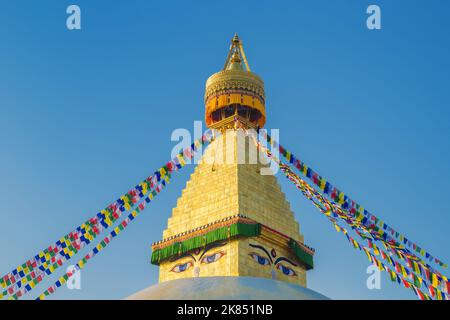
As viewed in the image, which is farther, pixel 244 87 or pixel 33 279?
pixel 244 87

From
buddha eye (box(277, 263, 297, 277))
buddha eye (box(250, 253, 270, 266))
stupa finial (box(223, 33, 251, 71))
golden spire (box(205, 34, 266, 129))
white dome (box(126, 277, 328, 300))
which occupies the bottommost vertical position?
white dome (box(126, 277, 328, 300))

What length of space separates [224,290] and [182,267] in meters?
3.73

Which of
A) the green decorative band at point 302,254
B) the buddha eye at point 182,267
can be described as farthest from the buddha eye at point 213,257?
the green decorative band at point 302,254

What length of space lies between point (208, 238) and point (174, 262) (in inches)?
44.8

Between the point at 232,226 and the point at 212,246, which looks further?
the point at 212,246

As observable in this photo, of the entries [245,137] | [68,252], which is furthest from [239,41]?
[68,252]

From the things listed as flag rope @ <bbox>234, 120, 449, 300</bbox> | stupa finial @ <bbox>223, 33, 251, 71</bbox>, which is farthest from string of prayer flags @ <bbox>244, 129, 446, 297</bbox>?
stupa finial @ <bbox>223, 33, 251, 71</bbox>

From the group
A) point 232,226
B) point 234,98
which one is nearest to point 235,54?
point 234,98

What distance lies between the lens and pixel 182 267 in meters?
15.1

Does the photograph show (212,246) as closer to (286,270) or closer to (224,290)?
(286,270)

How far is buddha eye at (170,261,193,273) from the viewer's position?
1497 centimetres

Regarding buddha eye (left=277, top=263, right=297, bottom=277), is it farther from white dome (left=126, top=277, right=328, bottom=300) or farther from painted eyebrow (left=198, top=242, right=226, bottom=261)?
white dome (left=126, top=277, right=328, bottom=300)
